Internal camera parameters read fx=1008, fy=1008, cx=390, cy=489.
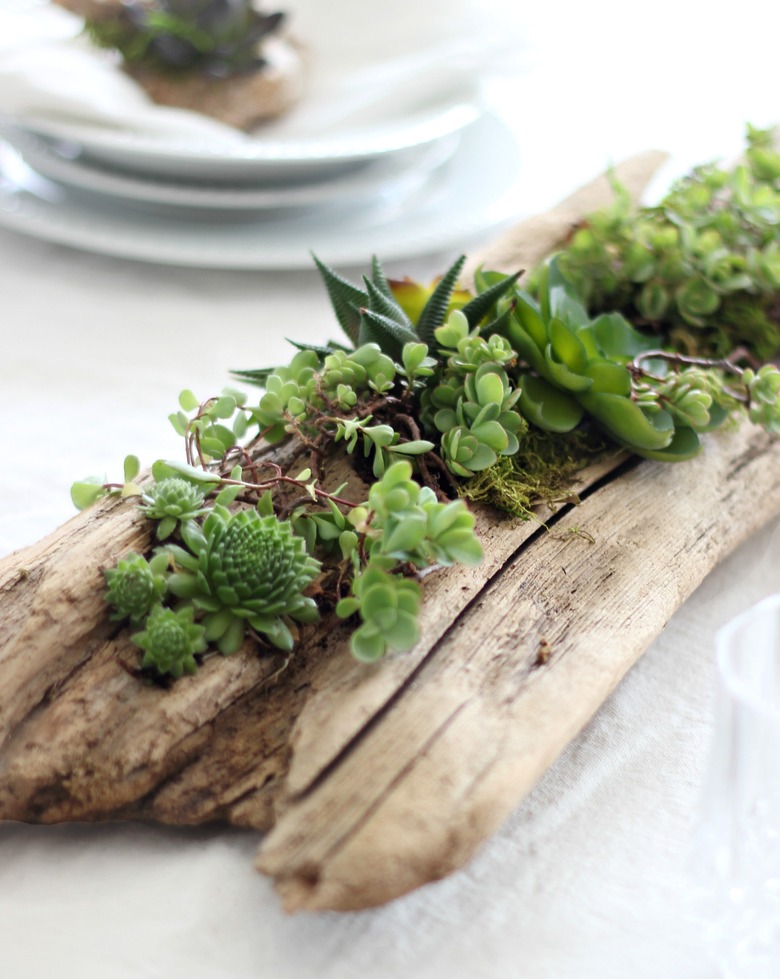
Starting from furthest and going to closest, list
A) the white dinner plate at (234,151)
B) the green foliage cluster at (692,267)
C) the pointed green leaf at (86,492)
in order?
the white dinner plate at (234,151) → the green foliage cluster at (692,267) → the pointed green leaf at (86,492)

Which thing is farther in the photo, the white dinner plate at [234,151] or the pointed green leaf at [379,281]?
the white dinner plate at [234,151]

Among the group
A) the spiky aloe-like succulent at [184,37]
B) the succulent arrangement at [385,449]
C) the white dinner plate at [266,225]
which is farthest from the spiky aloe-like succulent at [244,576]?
the spiky aloe-like succulent at [184,37]

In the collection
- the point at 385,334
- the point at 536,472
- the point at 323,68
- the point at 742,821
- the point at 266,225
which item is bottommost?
the point at 742,821

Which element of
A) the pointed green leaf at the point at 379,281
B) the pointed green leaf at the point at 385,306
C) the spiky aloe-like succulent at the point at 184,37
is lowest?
the pointed green leaf at the point at 385,306

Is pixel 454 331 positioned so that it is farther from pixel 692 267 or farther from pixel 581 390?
pixel 692 267

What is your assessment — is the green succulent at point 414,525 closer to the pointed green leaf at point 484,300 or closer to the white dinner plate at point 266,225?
the pointed green leaf at point 484,300

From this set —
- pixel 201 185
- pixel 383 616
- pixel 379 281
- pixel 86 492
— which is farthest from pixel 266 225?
pixel 383 616

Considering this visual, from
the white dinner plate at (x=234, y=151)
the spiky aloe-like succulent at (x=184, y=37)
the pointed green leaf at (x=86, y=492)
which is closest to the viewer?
the pointed green leaf at (x=86, y=492)

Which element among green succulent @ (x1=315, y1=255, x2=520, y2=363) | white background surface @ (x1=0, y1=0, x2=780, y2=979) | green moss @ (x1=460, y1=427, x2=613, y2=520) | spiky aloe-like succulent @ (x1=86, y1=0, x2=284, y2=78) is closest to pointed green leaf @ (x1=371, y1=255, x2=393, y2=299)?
green succulent @ (x1=315, y1=255, x2=520, y2=363)
